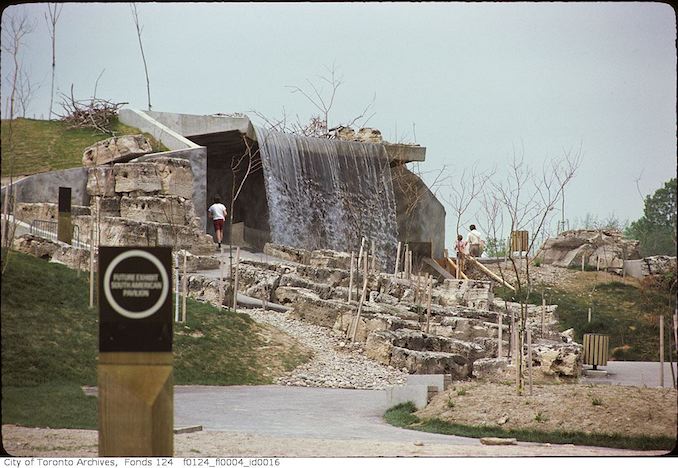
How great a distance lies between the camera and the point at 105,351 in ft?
21.9

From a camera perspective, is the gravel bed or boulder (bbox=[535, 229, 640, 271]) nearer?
the gravel bed

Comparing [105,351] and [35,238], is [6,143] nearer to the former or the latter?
[35,238]

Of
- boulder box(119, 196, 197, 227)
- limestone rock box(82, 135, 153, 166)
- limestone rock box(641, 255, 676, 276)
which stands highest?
limestone rock box(82, 135, 153, 166)

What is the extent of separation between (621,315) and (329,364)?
327 centimetres

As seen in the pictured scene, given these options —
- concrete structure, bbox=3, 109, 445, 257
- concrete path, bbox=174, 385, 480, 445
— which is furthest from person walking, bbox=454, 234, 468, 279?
concrete path, bbox=174, 385, 480, 445

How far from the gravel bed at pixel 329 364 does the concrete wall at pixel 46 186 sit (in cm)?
274

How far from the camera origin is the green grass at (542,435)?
9.21 metres

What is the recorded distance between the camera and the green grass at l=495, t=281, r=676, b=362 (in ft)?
40.1

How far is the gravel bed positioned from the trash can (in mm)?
2032

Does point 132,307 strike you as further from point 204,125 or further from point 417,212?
point 417,212

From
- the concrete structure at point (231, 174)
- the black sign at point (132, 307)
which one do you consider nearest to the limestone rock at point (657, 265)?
the black sign at point (132, 307)

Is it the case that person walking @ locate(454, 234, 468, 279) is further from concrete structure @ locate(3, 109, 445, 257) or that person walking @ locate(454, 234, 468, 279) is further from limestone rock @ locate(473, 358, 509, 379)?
limestone rock @ locate(473, 358, 509, 379)

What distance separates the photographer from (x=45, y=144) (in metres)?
16.8

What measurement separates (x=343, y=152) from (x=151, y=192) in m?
5.74
